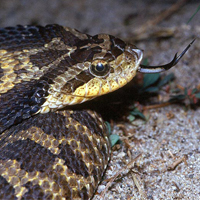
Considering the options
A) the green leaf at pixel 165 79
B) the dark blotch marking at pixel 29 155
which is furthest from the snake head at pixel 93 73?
the green leaf at pixel 165 79

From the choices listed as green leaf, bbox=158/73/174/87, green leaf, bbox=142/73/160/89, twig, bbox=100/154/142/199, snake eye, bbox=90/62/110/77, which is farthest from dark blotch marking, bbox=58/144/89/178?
green leaf, bbox=158/73/174/87

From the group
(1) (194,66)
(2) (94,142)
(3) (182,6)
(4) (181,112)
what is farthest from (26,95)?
(3) (182,6)

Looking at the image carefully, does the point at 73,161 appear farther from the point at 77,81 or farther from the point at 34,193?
the point at 77,81

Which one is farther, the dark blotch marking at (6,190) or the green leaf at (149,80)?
the green leaf at (149,80)

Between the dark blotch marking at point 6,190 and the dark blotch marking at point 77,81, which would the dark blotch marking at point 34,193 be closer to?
the dark blotch marking at point 6,190

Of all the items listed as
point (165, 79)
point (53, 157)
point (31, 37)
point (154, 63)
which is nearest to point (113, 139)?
point (53, 157)

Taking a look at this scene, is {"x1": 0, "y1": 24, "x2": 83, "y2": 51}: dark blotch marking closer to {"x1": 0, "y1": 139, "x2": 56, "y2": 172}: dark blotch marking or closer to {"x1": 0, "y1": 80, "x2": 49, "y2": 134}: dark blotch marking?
{"x1": 0, "y1": 80, "x2": 49, "y2": 134}: dark blotch marking
